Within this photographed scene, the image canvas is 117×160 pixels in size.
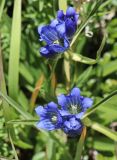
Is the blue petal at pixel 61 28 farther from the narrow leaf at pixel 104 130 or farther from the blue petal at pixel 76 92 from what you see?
the narrow leaf at pixel 104 130

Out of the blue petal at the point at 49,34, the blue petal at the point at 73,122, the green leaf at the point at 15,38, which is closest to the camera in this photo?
the blue petal at the point at 73,122

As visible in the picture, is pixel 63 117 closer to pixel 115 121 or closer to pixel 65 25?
pixel 65 25

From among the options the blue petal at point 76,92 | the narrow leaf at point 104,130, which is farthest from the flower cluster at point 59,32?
the narrow leaf at point 104,130

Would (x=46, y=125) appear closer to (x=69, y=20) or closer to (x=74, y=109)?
(x=74, y=109)

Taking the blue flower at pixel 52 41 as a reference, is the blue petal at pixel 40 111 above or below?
below

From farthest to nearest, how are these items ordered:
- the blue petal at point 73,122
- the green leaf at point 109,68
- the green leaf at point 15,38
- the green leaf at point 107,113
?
1. the green leaf at point 109,68
2. the green leaf at point 107,113
3. the green leaf at point 15,38
4. the blue petal at point 73,122

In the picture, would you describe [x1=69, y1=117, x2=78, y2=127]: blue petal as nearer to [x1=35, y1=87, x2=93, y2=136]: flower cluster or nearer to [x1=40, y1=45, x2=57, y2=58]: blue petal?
[x1=35, y1=87, x2=93, y2=136]: flower cluster

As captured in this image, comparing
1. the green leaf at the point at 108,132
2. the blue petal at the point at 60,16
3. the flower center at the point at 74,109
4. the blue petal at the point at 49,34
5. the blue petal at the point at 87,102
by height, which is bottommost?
the green leaf at the point at 108,132

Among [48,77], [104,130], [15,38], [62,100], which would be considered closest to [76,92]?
[62,100]
